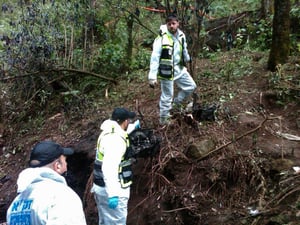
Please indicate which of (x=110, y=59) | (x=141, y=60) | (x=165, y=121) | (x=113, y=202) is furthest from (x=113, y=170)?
(x=141, y=60)

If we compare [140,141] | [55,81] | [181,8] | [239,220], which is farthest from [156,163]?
[55,81]

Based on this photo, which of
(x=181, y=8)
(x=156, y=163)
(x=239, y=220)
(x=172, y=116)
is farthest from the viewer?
(x=181, y=8)

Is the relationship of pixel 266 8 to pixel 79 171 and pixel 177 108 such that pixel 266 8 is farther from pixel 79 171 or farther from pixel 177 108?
pixel 79 171

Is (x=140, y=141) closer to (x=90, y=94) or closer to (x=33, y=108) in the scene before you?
(x=90, y=94)

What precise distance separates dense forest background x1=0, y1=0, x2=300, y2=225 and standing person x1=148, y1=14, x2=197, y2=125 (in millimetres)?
564

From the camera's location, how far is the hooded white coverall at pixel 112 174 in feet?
16.3

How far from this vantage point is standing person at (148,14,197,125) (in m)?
7.00

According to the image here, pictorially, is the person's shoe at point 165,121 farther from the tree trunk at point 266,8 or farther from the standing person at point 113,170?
the tree trunk at point 266,8

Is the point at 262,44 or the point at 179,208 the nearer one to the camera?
the point at 179,208

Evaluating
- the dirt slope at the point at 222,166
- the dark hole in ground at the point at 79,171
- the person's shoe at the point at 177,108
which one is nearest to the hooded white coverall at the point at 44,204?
the dirt slope at the point at 222,166

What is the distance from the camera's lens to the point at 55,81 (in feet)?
35.1

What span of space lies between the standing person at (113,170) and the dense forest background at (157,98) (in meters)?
1.08

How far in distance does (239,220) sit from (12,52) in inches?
290

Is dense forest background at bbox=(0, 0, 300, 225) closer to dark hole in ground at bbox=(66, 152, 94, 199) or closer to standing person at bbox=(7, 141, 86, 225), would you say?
dark hole in ground at bbox=(66, 152, 94, 199)
